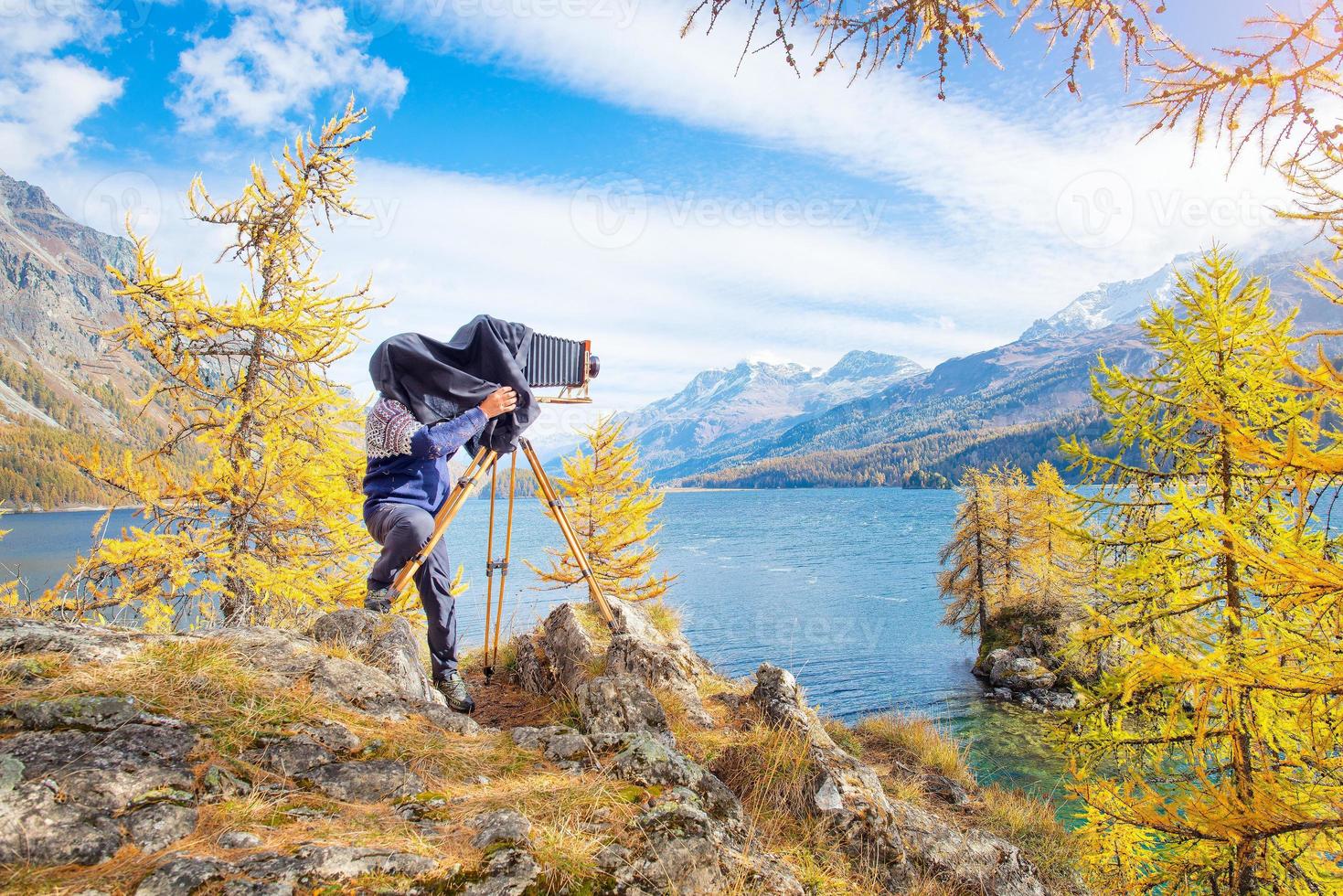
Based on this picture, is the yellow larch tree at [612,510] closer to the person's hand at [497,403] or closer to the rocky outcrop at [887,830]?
the rocky outcrop at [887,830]

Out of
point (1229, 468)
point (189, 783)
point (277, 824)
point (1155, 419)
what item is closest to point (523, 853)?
point (277, 824)

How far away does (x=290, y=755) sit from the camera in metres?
2.30

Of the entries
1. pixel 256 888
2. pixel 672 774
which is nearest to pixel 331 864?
pixel 256 888

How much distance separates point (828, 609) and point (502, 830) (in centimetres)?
4229

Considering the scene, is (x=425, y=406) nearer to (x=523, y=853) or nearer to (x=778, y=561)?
(x=523, y=853)

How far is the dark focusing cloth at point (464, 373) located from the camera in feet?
12.2

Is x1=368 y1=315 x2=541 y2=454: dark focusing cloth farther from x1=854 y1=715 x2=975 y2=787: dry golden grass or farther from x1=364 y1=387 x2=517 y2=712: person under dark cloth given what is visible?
x1=854 y1=715 x2=975 y2=787: dry golden grass

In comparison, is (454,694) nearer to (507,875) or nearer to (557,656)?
(557,656)

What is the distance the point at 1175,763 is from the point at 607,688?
22880mm

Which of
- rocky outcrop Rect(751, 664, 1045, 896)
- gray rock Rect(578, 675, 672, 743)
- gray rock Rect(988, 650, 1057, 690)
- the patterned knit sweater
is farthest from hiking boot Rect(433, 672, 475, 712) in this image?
gray rock Rect(988, 650, 1057, 690)

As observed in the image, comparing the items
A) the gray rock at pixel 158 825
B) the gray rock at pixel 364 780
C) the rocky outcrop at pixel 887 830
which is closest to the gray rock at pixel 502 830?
the gray rock at pixel 364 780

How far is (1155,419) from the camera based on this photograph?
805 centimetres

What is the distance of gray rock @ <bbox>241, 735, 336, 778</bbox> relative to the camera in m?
2.23

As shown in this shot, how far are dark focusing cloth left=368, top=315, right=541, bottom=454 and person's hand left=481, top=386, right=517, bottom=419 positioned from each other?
116mm
